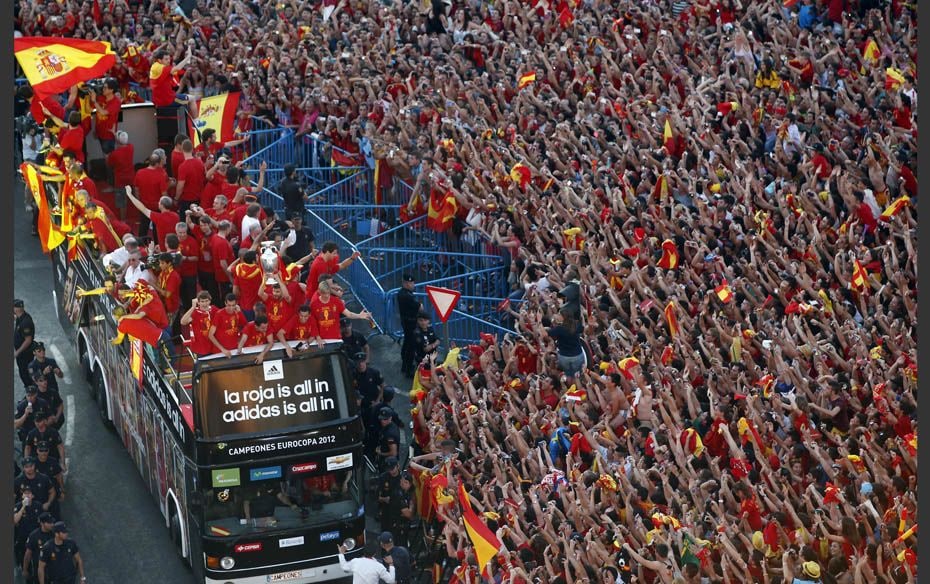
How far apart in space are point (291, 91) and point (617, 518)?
15.5 metres

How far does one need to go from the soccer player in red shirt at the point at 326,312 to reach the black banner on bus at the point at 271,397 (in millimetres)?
594

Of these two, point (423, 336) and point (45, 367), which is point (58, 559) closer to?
point (45, 367)

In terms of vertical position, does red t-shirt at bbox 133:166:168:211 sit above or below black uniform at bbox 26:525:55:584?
above

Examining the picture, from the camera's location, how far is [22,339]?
1049 inches

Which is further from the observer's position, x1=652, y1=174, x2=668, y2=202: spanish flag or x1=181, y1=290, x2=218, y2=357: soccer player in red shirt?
x1=652, y1=174, x2=668, y2=202: spanish flag

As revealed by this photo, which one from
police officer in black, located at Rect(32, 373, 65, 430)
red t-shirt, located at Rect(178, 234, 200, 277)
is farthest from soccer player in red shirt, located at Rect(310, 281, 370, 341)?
police officer in black, located at Rect(32, 373, 65, 430)

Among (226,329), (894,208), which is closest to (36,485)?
(226,329)

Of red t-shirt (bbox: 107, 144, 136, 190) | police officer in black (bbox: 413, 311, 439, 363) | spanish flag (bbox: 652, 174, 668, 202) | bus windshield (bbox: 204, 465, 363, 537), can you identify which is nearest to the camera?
bus windshield (bbox: 204, 465, 363, 537)

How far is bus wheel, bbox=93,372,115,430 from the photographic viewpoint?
26094 millimetres

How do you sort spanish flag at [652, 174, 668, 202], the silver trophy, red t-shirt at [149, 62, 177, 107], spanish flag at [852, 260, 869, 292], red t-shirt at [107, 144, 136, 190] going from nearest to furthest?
the silver trophy, spanish flag at [852, 260, 869, 292], red t-shirt at [107, 144, 136, 190], spanish flag at [652, 174, 668, 202], red t-shirt at [149, 62, 177, 107]

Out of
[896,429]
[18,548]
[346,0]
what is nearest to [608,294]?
[896,429]

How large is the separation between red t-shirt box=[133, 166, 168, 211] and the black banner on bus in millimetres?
5170

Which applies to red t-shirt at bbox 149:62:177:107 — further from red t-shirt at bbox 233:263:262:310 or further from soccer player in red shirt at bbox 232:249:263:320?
red t-shirt at bbox 233:263:262:310

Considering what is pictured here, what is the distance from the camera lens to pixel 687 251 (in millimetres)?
25125
